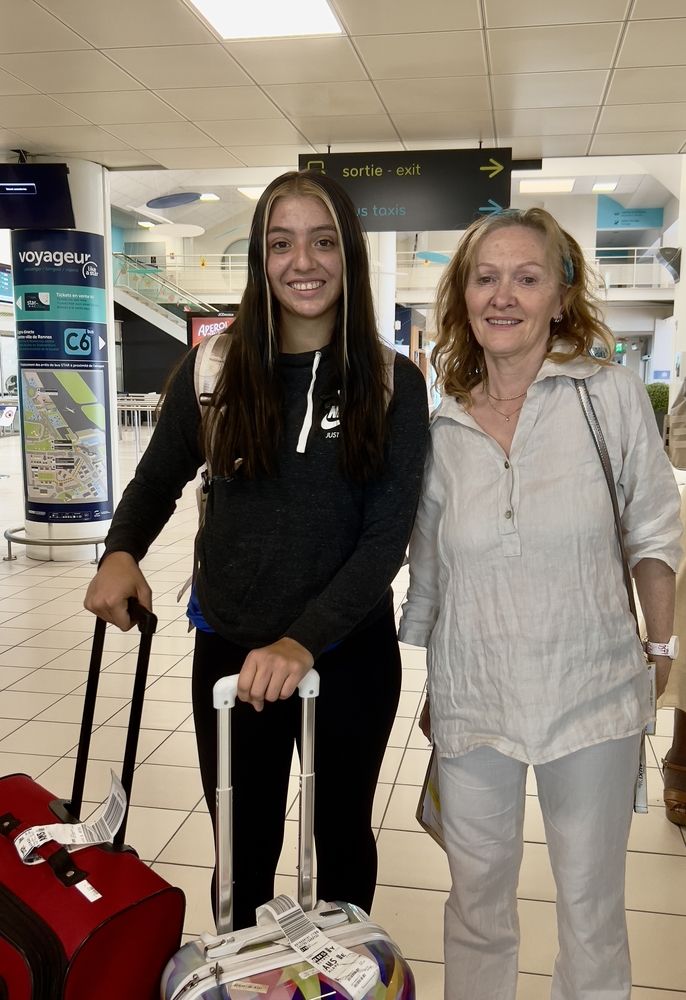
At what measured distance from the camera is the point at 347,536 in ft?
4.76

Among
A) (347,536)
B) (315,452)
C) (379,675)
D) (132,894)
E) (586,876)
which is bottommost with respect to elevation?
(586,876)

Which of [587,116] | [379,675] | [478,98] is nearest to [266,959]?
[379,675]

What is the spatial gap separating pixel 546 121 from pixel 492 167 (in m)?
0.51

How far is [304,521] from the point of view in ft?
4.69

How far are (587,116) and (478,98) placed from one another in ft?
2.53

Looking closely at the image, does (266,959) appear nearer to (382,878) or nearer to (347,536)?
(347,536)

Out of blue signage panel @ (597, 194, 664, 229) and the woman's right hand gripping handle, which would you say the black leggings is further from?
blue signage panel @ (597, 194, 664, 229)

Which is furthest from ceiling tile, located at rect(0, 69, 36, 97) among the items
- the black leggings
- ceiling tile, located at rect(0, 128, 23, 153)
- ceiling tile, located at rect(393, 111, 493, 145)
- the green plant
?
the green plant

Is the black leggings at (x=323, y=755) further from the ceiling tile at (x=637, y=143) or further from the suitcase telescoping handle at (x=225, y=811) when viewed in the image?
the ceiling tile at (x=637, y=143)

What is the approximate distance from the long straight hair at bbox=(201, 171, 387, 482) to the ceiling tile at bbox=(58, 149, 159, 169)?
522 centimetres

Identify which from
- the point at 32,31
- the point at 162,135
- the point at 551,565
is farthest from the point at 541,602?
the point at 162,135

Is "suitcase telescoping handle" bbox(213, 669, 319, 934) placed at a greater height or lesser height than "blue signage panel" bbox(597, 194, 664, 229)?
lesser

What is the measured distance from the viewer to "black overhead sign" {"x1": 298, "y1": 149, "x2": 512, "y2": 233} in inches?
228

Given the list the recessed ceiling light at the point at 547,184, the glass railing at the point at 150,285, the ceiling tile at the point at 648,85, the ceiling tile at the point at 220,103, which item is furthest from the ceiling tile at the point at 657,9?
the glass railing at the point at 150,285
